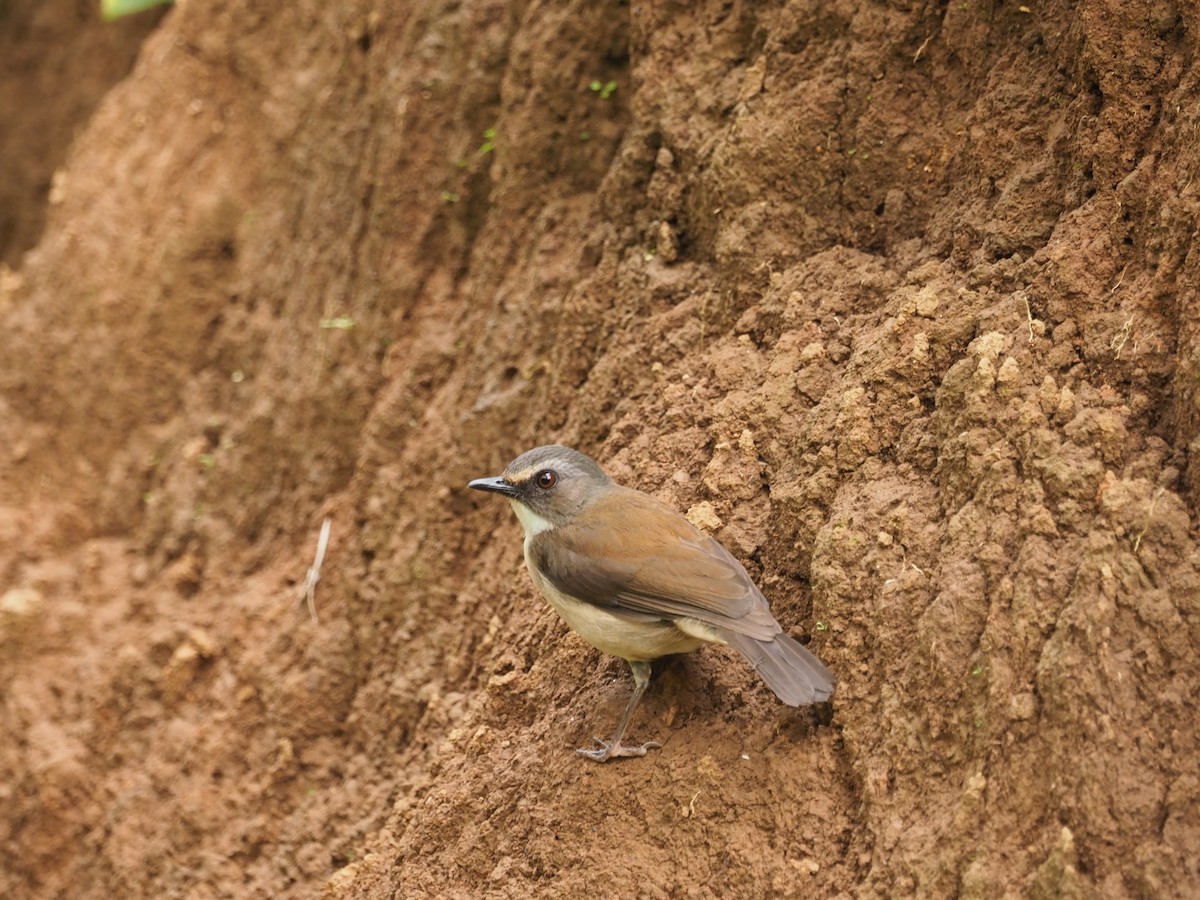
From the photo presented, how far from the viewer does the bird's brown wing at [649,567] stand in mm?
4578

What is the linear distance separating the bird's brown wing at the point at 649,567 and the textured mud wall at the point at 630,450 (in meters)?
0.34

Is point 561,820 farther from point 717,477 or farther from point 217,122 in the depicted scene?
point 217,122

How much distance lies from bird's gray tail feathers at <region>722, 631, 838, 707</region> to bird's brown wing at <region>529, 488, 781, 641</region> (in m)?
0.04

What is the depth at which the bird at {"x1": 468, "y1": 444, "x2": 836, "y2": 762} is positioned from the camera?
14.6 ft

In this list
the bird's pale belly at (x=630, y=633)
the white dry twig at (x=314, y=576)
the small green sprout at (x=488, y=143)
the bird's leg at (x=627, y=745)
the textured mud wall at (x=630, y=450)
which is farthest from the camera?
the small green sprout at (x=488, y=143)

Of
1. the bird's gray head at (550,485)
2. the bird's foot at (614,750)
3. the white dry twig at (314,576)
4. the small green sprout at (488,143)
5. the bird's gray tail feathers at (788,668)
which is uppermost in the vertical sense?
the small green sprout at (488,143)

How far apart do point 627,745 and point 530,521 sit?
42.1 inches

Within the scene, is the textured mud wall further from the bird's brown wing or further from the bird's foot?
the bird's brown wing

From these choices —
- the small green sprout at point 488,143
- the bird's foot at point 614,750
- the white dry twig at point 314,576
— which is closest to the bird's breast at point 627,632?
the bird's foot at point 614,750

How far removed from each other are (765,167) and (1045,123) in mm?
1343

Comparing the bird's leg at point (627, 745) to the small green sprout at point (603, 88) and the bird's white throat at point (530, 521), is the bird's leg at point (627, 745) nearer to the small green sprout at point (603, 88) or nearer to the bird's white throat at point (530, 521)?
the bird's white throat at point (530, 521)

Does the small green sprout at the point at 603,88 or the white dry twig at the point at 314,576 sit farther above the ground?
the small green sprout at the point at 603,88

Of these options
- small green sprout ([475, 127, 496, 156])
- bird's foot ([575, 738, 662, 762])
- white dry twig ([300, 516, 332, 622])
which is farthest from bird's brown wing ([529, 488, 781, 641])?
small green sprout ([475, 127, 496, 156])

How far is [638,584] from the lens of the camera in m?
4.75
